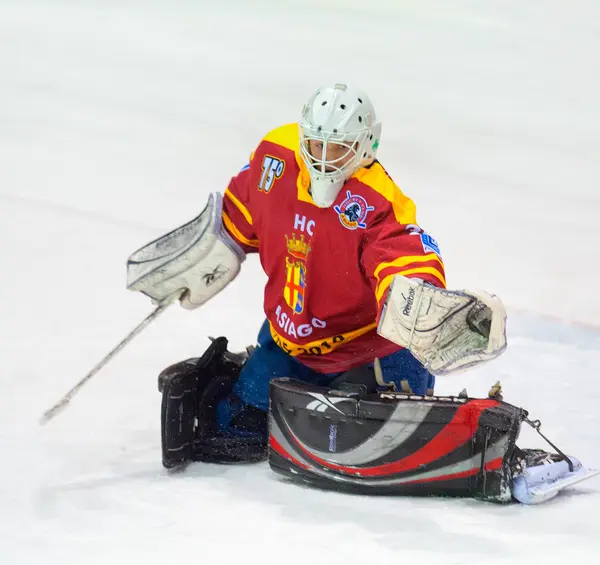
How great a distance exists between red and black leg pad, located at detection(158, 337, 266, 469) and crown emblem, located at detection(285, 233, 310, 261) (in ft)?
1.49

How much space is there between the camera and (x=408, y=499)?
298 centimetres

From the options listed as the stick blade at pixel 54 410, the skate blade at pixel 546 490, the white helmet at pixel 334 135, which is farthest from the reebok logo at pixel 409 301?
the stick blade at pixel 54 410

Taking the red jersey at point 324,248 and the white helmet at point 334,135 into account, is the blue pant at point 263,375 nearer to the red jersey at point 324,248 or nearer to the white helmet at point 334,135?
the red jersey at point 324,248

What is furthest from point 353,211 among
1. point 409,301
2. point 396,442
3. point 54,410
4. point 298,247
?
point 54,410

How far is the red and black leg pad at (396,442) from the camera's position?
2.92m

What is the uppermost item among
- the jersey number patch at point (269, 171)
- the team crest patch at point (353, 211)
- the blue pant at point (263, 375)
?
the jersey number patch at point (269, 171)

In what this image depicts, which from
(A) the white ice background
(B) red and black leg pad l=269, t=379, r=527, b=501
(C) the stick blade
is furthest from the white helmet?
(C) the stick blade

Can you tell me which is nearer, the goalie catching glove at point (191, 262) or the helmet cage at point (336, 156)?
the helmet cage at point (336, 156)

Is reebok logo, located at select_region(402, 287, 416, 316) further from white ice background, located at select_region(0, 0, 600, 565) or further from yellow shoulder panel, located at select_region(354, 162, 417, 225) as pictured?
white ice background, located at select_region(0, 0, 600, 565)

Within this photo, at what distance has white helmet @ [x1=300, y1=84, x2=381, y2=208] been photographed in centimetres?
307

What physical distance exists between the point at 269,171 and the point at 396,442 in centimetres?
84

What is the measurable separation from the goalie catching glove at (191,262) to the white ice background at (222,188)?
399mm

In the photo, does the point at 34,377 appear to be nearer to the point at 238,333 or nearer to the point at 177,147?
the point at 238,333

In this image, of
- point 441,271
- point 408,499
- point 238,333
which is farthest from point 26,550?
point 238,333
